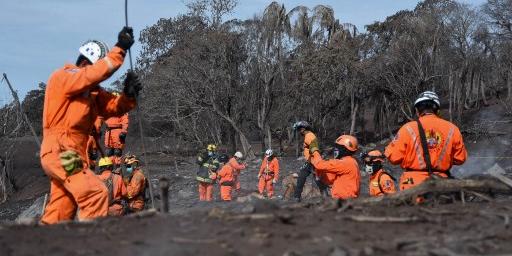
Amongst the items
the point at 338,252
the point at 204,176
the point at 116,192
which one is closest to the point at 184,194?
the point at 204,176

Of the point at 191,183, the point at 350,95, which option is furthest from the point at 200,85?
the point at 191,183

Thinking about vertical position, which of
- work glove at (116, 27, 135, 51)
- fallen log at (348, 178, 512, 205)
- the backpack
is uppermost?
work glove at (116, 27, 135, 51)

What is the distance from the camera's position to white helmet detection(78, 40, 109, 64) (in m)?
6.80

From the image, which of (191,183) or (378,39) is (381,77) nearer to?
(378,39)

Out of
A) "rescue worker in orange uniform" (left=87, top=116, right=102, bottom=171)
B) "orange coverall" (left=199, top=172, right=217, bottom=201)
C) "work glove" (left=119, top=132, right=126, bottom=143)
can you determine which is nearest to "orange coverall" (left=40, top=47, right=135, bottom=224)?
"rescue worker in orange uniform" (left=87, top=116, right=102, bottom=171)

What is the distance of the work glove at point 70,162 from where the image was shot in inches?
242

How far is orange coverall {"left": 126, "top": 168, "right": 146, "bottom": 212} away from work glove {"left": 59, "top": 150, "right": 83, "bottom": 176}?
550cm

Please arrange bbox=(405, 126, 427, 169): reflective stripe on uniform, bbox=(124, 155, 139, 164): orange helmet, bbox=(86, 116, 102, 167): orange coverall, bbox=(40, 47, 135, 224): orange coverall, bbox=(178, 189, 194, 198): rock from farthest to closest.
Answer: bbox=(178, 189, 194, 198): rock
bbox=(124, 155, 139, 164): orange helmet
bbox=(86, 116, 102, 167): orange coverall
bbox=(405, 126, 427, 169): reflective stripe on uniform
bbox=(40, 47, 135, 224): orange coverall

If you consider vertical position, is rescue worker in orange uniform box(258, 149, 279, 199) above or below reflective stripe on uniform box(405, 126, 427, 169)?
below

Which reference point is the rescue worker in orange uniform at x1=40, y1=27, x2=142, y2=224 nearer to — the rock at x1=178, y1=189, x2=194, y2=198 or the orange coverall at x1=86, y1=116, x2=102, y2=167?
the orange coverall at x1=86, y1=116, x2=102, y2=167

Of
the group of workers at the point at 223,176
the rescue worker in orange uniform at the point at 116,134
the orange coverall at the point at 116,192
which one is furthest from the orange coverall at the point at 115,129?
the group of workers at the point at 223,176

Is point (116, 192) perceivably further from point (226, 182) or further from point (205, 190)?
point (205, 190)

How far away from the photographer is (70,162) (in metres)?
6.15

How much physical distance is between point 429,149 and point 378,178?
278cm
